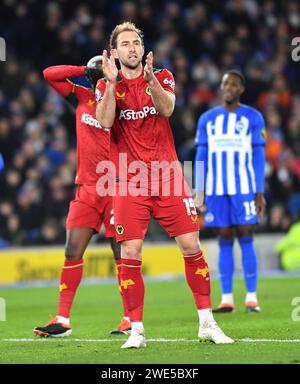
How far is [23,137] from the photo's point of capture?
1741 centimetres

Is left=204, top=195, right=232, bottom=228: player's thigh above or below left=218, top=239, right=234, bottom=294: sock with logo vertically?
above

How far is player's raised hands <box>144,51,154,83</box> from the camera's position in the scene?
655 centimetres

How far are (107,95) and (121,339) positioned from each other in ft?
6.58

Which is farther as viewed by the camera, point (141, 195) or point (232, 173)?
point (232, 173)

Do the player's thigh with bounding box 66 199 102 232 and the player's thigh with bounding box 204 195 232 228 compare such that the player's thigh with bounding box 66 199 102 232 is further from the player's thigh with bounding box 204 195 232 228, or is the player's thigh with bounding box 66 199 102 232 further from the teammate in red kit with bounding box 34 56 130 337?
the player's thigh with bounding box 204 195 232 228

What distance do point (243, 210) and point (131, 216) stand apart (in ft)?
11.2

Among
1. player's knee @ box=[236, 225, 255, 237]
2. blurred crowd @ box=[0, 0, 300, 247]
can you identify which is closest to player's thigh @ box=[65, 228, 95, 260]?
player's knee @ box=[236, 225, 255, 237]

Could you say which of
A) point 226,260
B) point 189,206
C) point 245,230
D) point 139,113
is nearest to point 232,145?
point 245,230

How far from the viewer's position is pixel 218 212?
10359mm

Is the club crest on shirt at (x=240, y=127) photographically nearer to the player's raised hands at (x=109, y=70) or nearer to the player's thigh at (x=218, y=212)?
the player's thigh at (x=218, y=212)

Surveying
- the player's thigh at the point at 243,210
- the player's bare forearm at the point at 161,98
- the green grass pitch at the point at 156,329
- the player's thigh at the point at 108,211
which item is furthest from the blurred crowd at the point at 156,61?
the player's bare forearm at the point at 161,98

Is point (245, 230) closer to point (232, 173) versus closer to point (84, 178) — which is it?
point (232, 173)
